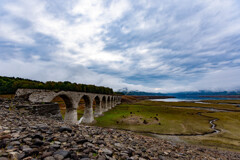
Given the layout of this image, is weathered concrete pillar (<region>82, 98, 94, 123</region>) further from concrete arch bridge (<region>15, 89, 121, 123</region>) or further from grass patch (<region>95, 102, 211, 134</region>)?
grass patch (<region>95, 102, 211, 134</region>)

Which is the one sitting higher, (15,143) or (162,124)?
(15,143)

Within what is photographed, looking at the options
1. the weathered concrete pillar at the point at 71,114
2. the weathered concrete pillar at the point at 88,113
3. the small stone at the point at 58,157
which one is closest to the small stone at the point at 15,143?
the small stone at the point at 58,157

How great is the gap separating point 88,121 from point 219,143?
28.4m

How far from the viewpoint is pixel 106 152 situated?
5.61 meters

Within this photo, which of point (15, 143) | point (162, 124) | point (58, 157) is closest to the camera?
point (58, 157)

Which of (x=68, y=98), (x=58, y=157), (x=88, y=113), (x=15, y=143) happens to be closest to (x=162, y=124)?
(x=88, y=113)

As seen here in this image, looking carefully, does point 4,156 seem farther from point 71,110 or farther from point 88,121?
point 88,121

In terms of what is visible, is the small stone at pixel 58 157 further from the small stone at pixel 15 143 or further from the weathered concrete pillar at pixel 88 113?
the weathered concrete pillar at pixel 88 113

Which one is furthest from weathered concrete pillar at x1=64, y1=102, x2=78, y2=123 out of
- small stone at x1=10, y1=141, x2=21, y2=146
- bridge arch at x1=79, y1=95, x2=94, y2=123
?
small stone at x1=10, y1=141, x2=21, y2=146

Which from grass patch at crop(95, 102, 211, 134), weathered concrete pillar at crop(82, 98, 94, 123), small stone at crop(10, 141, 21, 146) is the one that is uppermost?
small stone at crop(10, 141, 21, 146)

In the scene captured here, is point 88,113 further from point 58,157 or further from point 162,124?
point 58,157

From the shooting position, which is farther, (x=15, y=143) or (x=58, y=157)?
(x=15, y=143)

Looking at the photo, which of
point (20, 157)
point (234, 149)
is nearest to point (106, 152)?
point (20, 157)

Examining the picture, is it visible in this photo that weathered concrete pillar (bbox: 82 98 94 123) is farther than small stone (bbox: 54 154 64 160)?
Yes
